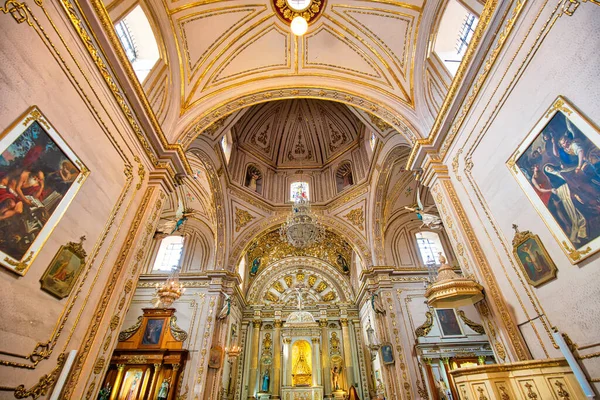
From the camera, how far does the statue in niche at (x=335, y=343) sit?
16250 millimetres

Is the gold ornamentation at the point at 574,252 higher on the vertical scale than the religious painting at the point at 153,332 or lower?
lower

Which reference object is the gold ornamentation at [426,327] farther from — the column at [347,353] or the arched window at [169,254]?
the arched window at [169,254]

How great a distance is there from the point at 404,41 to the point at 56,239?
30.3 ft

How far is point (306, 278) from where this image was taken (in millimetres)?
18828

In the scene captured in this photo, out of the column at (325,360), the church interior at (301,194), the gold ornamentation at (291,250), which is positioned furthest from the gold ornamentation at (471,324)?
the column at (325,360)

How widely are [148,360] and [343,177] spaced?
1279cm

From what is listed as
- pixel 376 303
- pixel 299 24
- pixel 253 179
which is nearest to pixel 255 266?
pixel 253 179

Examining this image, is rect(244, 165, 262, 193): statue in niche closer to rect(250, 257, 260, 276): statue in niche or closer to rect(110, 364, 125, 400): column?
rect(250, 257, 260, 276): statue in niche

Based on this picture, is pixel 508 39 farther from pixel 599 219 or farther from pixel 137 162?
pixel 137 162

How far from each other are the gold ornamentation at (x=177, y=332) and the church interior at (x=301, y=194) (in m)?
0.08

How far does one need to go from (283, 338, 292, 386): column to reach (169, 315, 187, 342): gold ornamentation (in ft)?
21.7

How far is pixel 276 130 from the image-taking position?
17.4 meters

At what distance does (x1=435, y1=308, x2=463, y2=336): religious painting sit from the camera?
37.9ft

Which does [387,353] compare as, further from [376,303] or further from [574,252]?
[574,252]
